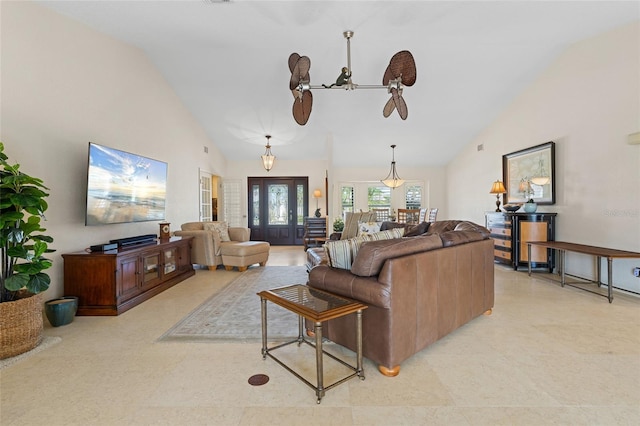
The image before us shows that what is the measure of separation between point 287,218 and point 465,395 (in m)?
7.46

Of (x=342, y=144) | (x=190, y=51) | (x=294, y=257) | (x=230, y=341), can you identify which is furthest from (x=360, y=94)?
(x=230, y=341)

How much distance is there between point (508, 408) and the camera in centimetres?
173

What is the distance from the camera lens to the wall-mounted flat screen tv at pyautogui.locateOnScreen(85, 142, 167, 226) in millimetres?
3480

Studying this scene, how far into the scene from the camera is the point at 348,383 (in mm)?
1983

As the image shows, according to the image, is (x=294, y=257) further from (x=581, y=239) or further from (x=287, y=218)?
(x=581, y=239)

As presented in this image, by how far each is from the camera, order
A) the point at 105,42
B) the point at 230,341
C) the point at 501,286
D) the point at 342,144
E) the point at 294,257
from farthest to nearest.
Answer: the point at 342,144 → the point at 294,257 → the point at 501,286 → the point at 105,42 → the point at 230,341

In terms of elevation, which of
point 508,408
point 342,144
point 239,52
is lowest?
point 508,408

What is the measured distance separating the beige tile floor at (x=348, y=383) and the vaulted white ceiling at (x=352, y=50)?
3.43 metres

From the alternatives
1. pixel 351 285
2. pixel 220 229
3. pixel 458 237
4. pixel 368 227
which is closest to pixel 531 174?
pixel 368 227

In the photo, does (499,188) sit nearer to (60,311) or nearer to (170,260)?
(170,260)

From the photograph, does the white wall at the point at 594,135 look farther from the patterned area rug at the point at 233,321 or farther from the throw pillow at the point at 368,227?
the patterned area rug at the point at 233,321

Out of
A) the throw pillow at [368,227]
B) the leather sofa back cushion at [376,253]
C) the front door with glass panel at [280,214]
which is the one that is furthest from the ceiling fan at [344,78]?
the front door with glass panel at [280,214]

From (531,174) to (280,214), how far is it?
6.10 metres

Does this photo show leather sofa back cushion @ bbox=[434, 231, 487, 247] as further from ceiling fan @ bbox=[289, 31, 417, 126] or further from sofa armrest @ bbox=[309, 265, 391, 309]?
ceiling fan @ bbox=[289, 31, 417, 126]
